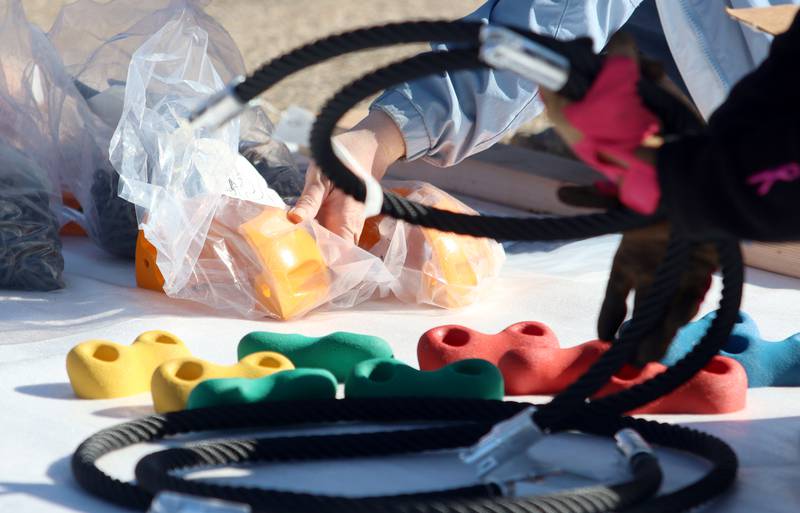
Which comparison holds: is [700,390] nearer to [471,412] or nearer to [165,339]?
[471,412]

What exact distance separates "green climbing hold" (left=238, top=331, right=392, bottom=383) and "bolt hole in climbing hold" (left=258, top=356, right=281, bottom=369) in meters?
0.05

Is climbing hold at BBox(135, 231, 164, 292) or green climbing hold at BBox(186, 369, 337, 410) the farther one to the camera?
climbing hold at BBox(135, 231, 164, 292)

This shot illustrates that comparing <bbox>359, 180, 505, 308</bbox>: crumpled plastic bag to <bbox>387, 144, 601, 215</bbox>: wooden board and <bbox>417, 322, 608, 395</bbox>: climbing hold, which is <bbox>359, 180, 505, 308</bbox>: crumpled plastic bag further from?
<bbox>387, 144, 601, 215</bbox>: wooden board

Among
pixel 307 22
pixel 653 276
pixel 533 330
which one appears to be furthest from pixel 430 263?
pixel 307 22

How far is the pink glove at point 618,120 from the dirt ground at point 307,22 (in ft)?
6.56

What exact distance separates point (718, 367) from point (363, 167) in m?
0.47

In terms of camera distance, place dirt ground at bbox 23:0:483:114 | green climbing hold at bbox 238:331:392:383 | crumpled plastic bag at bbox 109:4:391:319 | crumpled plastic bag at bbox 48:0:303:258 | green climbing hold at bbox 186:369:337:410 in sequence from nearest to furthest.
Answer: green climbing hold at bbox 186:369:337:410 → green climbing hold at bbox 238:331:392:383 → crumpled plastic bag at bbox 109:4:391:319 → crumpled plastic bag at bbox 48:0:303:258 → dirt ground at bbox 23:0:483:114

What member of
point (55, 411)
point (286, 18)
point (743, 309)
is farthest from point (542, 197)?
point (286, 18)

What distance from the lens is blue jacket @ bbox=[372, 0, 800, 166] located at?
1.42 m

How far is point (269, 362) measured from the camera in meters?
1.00

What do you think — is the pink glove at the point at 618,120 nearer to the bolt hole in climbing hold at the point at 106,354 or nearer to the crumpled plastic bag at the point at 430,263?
the bolt hole in climbing hold at the point at 106,354

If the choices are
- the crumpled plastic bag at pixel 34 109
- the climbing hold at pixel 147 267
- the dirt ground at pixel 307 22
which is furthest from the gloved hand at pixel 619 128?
the dirt ground at pixel 307 22

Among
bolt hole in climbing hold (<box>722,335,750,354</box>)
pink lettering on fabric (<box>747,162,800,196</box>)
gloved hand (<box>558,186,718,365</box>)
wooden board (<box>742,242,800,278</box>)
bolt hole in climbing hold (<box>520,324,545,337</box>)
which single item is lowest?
wooden board (<box>742,242,800,278</box>)

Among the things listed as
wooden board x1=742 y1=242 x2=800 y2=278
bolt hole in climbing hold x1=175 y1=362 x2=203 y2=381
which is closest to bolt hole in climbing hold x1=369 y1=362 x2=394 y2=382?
bolt hole in climbing hold x1=175 y1=362 x2=203 y2=381
